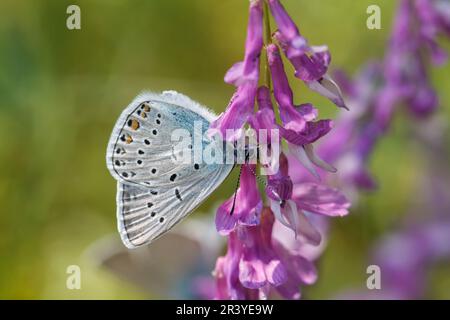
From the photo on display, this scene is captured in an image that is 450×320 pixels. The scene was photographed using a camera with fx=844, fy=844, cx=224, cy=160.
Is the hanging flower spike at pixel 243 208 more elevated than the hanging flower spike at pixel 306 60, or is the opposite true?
the hanging flower spike at pixel 306 60

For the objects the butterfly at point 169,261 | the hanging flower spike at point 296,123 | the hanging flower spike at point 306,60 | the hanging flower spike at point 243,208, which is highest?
the hanging flower spike at point 306,60

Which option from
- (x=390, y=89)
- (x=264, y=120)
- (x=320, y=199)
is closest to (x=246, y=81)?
(x=264, y=120)

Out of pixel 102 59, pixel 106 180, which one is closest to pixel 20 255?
pixel 106 180

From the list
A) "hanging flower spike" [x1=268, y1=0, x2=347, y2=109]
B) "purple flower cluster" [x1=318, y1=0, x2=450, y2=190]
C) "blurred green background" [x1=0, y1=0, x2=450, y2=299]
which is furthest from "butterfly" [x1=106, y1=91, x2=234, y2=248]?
"blurred green background" [x1=0, y1=0, x2=450, y2=299]

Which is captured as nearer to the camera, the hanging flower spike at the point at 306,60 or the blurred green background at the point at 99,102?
the hanging flower spike at the point at 306,60

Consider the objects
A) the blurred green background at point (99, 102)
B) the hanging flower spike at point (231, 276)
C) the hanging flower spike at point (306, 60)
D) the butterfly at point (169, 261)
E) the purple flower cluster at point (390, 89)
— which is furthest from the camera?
the blurred green background at point (99, 102)

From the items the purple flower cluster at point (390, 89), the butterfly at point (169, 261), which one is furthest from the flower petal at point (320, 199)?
the butterfly at point (169, 261)

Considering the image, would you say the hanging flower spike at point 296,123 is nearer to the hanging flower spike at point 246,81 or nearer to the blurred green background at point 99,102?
the hanging flower spike at point 246,81
